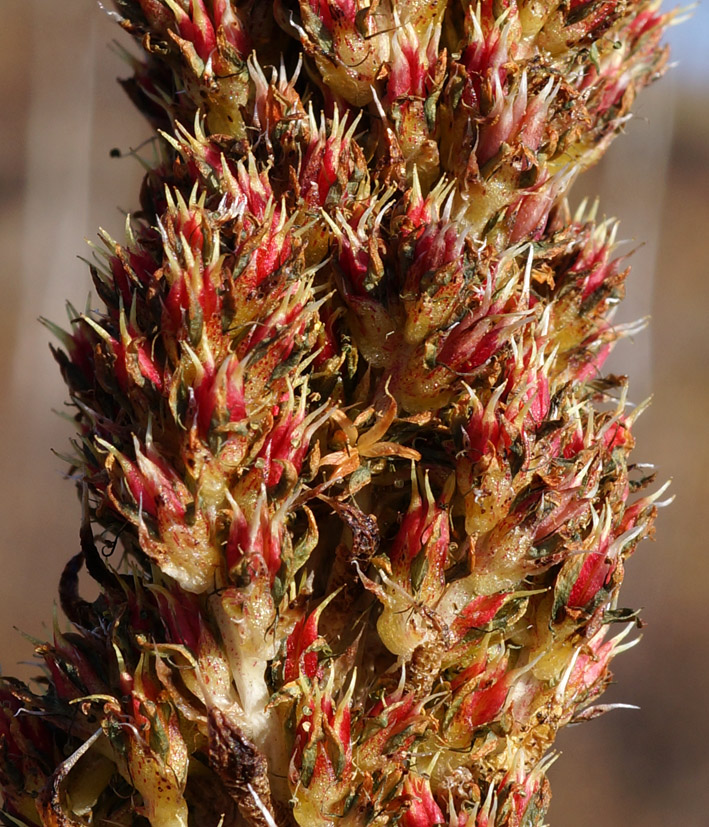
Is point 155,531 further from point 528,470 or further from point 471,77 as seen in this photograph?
point 471,77

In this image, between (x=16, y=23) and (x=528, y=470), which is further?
(x=16, y=23)

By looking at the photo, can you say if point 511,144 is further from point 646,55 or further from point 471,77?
point 646,55

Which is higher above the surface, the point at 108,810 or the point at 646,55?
the point at 646,55

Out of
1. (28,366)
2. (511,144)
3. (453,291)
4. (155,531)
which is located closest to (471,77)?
(511,144)

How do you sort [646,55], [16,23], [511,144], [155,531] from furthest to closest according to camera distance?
[16,23] → [646,55] → [511,144] → [155,531]

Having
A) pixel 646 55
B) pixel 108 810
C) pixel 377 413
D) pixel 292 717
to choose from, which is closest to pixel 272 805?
pixel 292 717

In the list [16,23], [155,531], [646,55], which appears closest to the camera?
[155,531]

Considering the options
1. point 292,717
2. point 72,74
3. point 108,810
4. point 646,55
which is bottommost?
point 108,810
